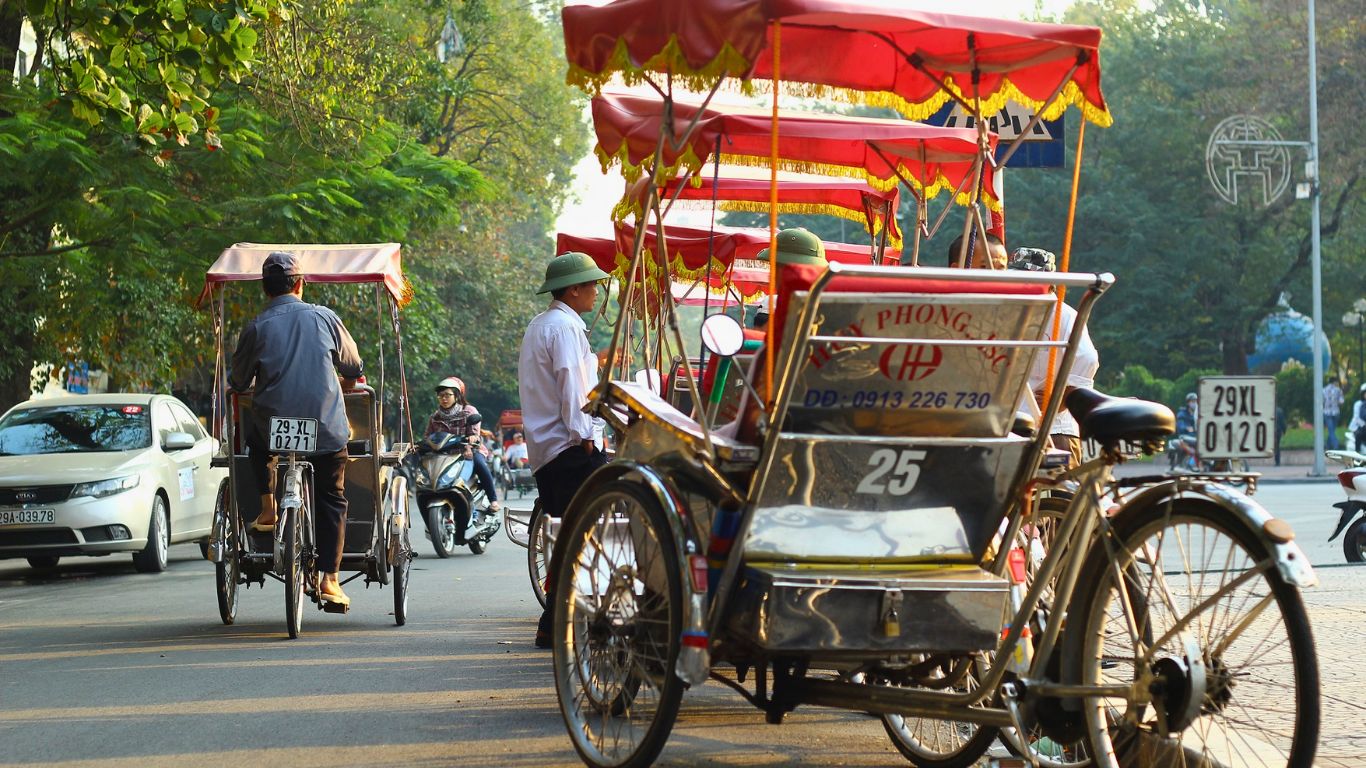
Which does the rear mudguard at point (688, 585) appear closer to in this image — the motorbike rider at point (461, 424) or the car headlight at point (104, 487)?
the car headlight at point (104, 487)

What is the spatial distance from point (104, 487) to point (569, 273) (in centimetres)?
724

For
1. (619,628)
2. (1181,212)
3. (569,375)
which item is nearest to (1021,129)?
(569,375)

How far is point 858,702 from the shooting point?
5203mm

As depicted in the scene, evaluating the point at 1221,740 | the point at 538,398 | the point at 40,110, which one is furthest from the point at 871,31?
the point at 40,110

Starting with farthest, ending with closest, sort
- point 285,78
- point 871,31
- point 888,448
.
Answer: point 285,78
point 871,31
point 888,448

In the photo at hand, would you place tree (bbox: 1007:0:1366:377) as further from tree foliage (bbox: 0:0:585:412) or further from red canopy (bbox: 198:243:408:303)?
red canopy (bbox: 198:243:408:303)

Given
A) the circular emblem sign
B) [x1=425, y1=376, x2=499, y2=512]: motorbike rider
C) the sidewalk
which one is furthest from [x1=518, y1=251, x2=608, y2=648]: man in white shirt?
the circular emblem sign

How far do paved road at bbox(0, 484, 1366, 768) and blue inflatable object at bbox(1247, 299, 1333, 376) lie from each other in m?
36.9

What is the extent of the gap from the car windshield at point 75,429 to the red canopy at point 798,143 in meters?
8.85

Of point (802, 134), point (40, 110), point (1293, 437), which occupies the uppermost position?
point (40, 110)

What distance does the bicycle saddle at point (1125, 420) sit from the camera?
4734 millimetres

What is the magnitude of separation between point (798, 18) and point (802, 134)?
2.07 m

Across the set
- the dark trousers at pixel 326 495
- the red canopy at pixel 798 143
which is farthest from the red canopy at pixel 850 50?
the dark trousers at pixel 326 495

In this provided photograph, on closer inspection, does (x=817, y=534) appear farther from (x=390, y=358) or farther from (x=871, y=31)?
(x=390, y=358)
